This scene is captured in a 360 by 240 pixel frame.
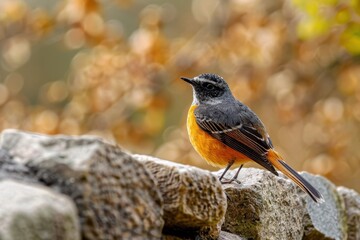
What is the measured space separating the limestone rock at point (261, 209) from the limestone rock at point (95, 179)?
108 centimetres

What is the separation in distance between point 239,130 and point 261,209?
1.28 m

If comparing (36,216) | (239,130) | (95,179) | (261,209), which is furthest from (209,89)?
(36,216)

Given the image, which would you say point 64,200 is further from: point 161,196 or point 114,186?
point 161,196

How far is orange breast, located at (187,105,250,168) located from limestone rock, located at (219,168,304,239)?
0.84 m

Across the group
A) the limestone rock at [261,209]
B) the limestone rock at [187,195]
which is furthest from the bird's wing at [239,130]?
the limestone rock at [187,195]

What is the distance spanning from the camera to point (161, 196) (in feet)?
8.45

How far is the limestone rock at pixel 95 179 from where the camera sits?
2252 mm

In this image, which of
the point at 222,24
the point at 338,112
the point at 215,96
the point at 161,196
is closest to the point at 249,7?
the point at 222,24

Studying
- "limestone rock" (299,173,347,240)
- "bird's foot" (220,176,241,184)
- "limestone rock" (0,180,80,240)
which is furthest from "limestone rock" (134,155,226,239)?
"limestone rock" (299,173,347,240)

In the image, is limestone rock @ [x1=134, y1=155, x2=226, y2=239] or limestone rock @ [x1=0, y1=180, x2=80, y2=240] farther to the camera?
limestone rock @ [x1=134, y1=155, x2=226, y2=239]

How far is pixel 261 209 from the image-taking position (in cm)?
351

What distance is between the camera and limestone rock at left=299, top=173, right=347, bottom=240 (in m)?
3.94

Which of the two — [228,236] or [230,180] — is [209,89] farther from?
[228,236]

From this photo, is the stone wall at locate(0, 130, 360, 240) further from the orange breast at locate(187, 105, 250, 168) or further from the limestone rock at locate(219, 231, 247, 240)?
the orange breast at locate(187, 105, 250, 168)
